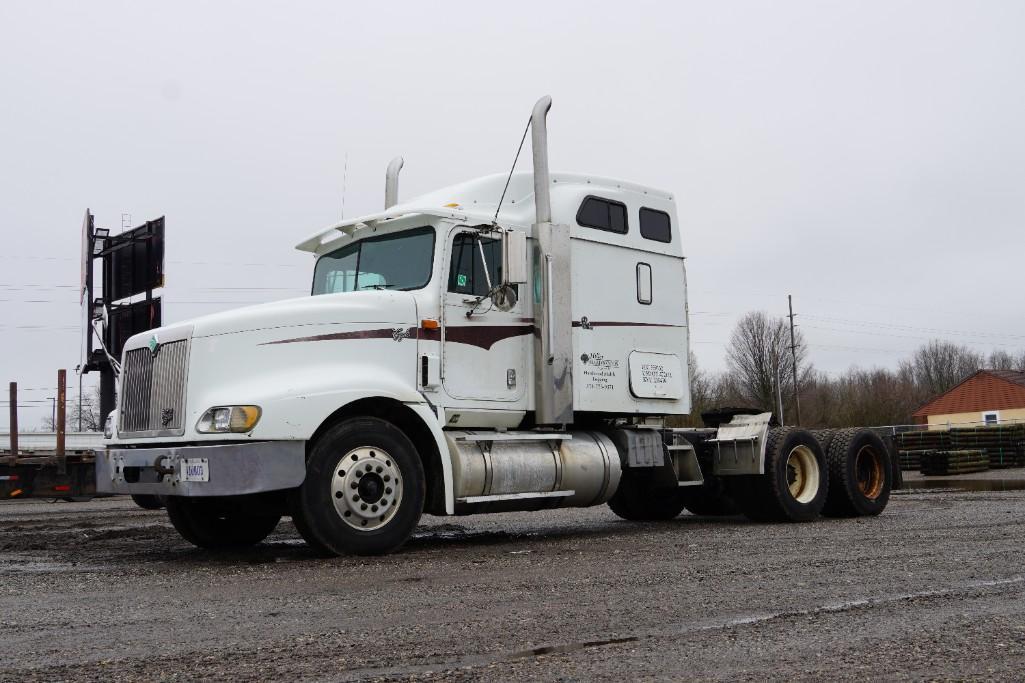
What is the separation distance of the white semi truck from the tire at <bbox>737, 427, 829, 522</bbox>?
25 mm

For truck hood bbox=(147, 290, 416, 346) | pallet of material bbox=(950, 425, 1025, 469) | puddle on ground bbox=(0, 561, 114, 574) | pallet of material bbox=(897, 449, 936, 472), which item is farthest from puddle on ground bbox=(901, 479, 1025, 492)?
puddle on ground bbox=(0, 561, 114, 574)

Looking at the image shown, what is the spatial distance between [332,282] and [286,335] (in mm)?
1804

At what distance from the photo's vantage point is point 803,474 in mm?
12484

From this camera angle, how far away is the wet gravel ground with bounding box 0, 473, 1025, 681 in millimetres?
4272

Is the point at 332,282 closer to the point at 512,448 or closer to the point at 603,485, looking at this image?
the point at 512,448

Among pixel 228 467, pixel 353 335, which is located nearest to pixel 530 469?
pixel 353 335

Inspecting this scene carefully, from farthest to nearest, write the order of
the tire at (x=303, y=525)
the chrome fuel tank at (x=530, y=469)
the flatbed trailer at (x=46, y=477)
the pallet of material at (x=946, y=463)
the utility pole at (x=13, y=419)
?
the pallet of material at (x=946, y=463)
the utility pole at (x=13, y=419)
the flatbed trailer at (x=46, y=477)
the chrome fuel tank at (x=530, y=469)
the tire at (x=303, y=525)

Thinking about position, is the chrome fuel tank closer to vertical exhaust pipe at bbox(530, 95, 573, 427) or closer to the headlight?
vertical exhaust pipe at bbox(530, 95, 573, 427)

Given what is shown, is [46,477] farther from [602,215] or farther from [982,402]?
[982,402]

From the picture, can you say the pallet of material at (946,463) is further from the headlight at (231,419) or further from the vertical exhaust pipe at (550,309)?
the headlight at (231,419)

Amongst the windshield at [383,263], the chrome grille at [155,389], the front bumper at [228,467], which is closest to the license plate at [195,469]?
the front bumper at [228,467]

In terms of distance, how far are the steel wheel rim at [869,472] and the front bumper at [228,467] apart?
7.62 metres

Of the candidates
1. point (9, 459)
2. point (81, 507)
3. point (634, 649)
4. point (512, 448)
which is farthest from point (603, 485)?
point (81, 507)

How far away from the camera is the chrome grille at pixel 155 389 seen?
8.64m
